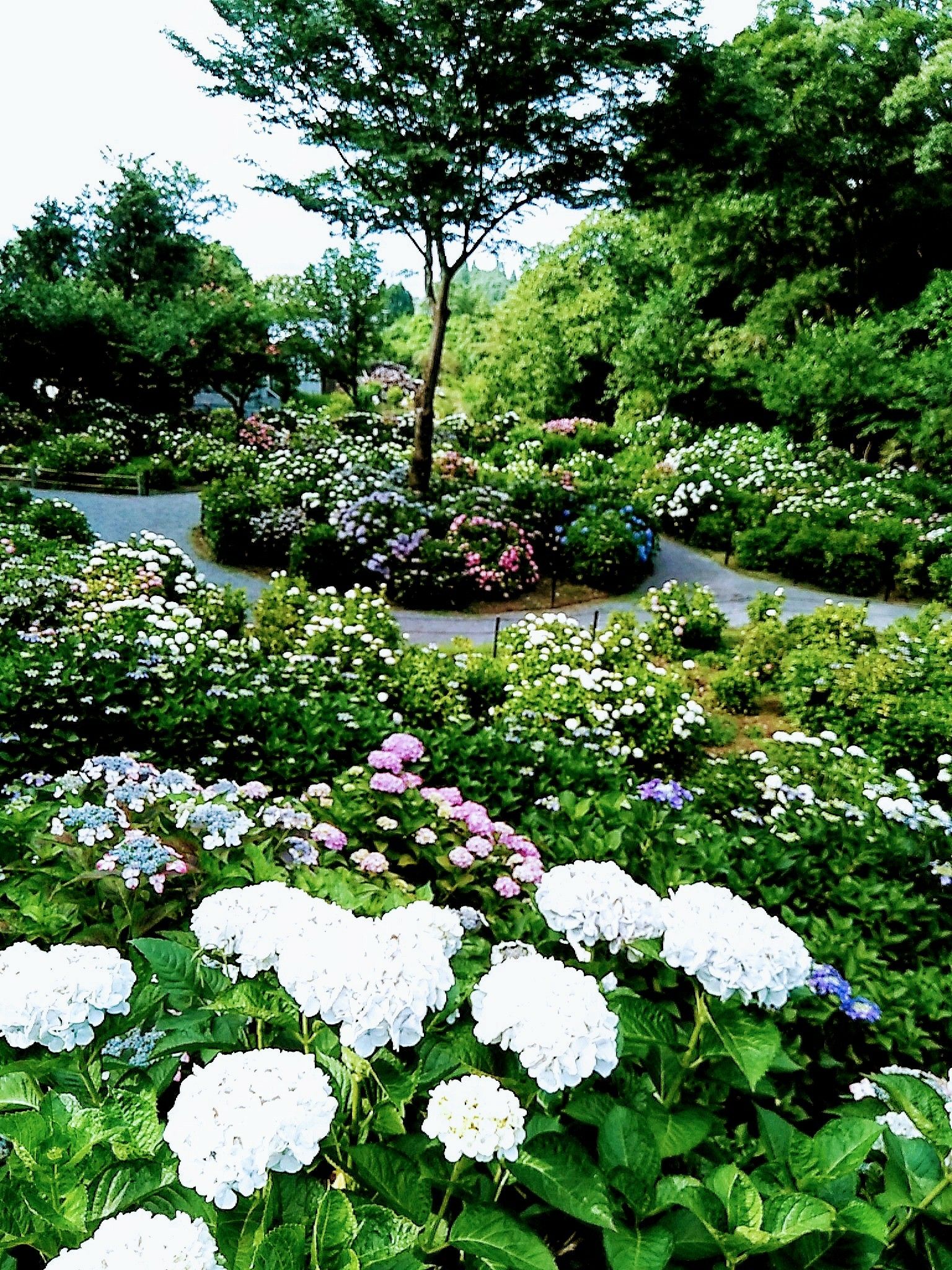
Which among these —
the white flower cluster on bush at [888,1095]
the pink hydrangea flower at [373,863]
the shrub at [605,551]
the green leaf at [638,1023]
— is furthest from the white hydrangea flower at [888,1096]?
the shrub at [605,551]

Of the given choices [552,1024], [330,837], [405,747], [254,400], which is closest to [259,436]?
[254,400]

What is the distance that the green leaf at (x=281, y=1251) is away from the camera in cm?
95

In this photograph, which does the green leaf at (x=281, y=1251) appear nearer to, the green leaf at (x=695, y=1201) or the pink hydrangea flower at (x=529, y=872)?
the green leaf at (x=695, y=1201)

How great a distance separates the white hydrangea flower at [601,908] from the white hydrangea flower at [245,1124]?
62 centimetres

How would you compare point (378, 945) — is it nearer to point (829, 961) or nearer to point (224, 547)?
point (829, 961)

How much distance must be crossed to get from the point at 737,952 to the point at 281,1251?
81 cm

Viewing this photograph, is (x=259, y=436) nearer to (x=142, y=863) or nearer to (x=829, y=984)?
(x=142, y=863)

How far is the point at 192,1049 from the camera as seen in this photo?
1.47m

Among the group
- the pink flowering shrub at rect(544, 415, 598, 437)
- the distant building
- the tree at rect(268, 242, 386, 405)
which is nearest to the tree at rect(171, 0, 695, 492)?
the tree at rect(268, 242, 386, 405)

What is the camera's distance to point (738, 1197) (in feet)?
3.91

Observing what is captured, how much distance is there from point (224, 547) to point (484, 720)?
21.8 feet

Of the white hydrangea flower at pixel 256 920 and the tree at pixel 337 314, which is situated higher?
the tree at pixel 337 314

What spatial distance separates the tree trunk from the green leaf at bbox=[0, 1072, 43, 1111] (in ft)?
37.5

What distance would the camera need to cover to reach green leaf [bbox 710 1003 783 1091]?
135 centimetres
